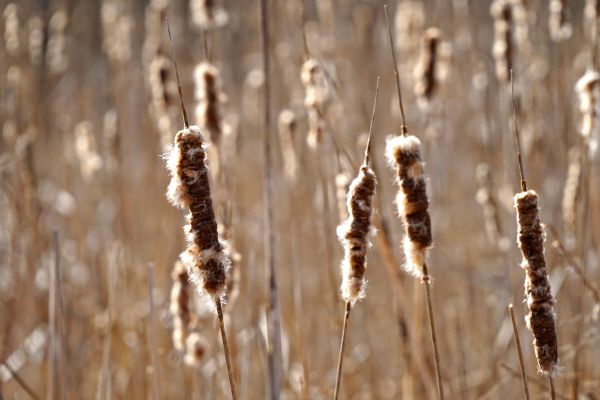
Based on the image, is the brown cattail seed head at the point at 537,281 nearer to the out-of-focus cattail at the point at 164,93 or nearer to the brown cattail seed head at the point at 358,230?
the brown cattail seed head at the point at 358,230

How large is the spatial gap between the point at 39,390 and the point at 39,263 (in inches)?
20.1

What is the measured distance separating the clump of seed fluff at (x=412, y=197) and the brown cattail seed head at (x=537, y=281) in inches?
5.1

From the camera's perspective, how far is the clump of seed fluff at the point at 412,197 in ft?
3.15

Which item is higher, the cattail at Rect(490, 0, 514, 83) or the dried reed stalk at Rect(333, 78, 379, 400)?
the cattail at Rect(490, 0, 514, 83)

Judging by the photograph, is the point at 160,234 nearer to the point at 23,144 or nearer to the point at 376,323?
the point at 23,144

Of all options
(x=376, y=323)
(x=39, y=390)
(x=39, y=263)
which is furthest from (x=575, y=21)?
(x=39, y=390)

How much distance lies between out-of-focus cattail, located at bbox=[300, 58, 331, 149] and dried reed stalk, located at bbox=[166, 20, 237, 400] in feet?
2.23

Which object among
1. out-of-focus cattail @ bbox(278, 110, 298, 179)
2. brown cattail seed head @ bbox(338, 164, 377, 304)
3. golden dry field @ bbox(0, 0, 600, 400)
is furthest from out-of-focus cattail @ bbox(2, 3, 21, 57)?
brown cattail seed head @ bbox(338, 164, 377, 304)

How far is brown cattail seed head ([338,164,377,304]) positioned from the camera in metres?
1.00

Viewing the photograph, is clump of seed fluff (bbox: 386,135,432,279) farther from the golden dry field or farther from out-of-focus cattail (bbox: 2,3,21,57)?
out-of-focus cattail (bbox: 2,3,21,57)

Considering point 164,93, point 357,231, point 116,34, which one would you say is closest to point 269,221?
point 357,231

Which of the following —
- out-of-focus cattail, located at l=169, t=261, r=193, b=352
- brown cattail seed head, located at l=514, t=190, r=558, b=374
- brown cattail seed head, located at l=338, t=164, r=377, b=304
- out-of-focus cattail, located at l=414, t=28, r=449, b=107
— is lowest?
brown cattail seed head, located at l=514, t=190, r=558, b=374

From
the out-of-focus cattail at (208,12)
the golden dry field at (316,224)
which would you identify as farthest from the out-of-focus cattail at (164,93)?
the out-of-focus cattail at (208,12)

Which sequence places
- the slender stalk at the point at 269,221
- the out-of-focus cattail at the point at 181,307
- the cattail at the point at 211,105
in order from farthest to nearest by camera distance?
1. the cattail at the point at 211,105
2. the out-of-focus cattail at the point at 181,307
3. the slender stalk at the point at 269,221
